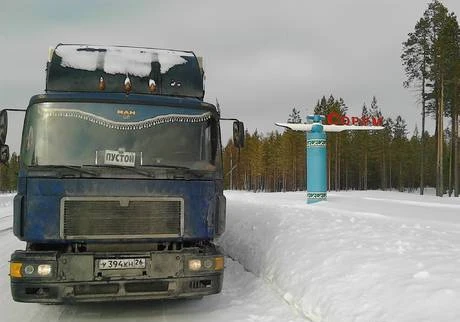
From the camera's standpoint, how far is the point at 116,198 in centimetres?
575

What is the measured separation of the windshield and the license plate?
1.18 meters

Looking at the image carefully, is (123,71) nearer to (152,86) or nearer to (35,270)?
(152,86)

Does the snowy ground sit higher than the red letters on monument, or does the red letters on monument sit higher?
the red letters on monument

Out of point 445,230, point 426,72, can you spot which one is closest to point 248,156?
point 426,72

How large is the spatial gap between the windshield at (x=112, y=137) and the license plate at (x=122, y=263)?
1.18m

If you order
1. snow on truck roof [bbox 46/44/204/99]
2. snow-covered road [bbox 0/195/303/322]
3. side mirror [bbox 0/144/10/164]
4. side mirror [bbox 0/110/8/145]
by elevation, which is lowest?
snow-covered road [bbox 0/195/303/322]

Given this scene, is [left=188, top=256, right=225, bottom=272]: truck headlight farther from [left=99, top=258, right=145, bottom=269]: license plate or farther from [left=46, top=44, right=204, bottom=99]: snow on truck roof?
[left=46, top=44, right=204, bottom=99]: snow on truck roof

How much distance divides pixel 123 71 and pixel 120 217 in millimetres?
2439

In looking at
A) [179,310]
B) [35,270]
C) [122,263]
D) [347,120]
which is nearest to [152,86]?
[122,263]

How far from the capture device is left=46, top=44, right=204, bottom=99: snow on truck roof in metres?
6.93

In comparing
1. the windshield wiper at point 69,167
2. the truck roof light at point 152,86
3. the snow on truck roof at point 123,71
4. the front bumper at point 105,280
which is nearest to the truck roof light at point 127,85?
the snow on truck roof at point 123,71

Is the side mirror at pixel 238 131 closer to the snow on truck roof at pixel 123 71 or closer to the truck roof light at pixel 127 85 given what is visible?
the snow on truck roof at pixel 123 71

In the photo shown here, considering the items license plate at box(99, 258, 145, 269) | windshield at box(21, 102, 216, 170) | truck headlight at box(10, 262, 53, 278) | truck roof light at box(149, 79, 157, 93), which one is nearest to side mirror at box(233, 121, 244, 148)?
windshield at box(21, 102, 216, 170)

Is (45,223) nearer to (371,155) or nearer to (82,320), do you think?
(82,320)
